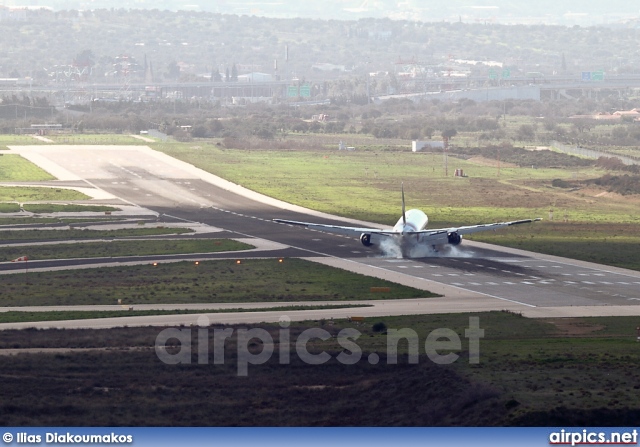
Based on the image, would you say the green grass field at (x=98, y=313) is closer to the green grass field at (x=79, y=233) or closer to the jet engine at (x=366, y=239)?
the jet engine at (x=366, y=239)

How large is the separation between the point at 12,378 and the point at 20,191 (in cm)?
11473

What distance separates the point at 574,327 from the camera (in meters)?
69.4

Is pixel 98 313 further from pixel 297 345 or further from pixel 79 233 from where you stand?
pixel 79 233

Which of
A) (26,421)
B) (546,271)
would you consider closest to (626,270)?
(546,271)

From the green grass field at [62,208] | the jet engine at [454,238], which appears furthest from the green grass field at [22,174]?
the jet engine at [454,238]

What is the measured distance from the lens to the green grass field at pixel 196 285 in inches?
3179

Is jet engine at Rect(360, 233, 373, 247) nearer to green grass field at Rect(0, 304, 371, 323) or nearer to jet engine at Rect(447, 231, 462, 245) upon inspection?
jet engine at Rect(447, 231, 462, 245)

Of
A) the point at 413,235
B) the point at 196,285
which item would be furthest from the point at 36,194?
the point at 196,285

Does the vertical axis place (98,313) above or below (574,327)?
below

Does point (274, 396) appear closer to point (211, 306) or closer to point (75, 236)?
point (211, 306)

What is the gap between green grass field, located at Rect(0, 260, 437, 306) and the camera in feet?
265

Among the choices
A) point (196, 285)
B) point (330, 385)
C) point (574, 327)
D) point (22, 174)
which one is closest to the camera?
point (330, 385)

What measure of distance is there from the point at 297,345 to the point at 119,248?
50.0 metres

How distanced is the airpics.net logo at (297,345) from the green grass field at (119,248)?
3774 centimetres
